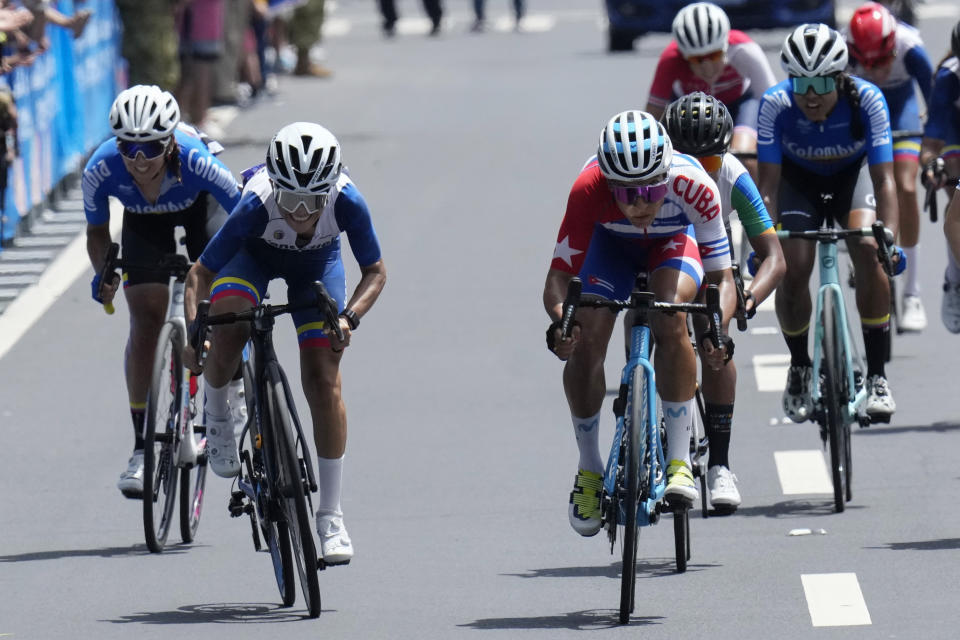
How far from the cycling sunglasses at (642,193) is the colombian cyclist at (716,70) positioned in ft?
13.7

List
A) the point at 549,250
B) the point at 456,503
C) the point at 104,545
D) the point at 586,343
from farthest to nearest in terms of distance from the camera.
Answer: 1. the point at 549,250
2. the point at 456,503
3. the point at 104,545
4. the point at 586,343

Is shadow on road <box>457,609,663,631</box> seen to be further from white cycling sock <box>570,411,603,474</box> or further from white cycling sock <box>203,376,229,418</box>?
white cycling sock <box>203,376,229,418</box>

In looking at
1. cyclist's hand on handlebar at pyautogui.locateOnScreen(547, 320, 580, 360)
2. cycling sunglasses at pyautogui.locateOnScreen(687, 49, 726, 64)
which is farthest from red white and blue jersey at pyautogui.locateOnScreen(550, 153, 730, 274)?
cycling sunglasses at pyautogui.locateOnScreen(687, 49, 726, 64)

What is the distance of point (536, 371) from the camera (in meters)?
13.9

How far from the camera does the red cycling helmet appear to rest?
498 inches

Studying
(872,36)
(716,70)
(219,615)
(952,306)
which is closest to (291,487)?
(219,615)

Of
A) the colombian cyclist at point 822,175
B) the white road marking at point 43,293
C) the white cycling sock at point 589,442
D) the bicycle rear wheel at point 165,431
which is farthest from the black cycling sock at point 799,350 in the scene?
the white road marking at point 43,293

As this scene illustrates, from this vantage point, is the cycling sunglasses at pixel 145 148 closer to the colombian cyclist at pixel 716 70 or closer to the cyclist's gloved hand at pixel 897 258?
the cyclist's gloved hand at pixel 897 258

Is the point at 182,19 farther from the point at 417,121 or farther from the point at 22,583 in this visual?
the point at 22,583

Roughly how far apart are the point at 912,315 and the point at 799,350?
3304 mm

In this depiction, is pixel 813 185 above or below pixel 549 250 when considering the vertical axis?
above

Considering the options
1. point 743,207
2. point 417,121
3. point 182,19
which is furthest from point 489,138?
point 743,207

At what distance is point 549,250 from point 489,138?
625 centimetres

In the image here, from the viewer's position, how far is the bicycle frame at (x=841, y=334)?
34.1ft
